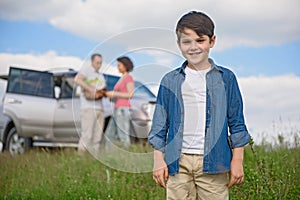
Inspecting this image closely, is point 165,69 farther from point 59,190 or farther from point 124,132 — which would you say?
point 124,132

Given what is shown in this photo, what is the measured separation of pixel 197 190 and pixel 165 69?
31.1 inches

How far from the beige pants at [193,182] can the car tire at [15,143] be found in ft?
27.4

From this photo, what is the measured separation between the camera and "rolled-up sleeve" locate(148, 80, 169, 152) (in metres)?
2.90

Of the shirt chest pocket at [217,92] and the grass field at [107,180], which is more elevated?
the shirt chest pocket at [217,92]

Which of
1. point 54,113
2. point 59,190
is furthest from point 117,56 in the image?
point 54,113

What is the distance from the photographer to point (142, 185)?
543cm

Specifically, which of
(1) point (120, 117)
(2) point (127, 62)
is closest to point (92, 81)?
(1) point (120, 117)

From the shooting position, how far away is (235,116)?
2912mm

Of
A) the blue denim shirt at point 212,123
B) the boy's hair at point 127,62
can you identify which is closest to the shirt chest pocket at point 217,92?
the blue denim shirt at point 212,123

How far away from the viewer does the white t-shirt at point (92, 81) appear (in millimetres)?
5437

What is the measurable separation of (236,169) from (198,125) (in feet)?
1.09

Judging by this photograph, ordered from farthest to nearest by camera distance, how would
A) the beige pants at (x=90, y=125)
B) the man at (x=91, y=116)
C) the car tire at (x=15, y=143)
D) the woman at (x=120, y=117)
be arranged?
the car tire at (x=15, y=143) < the beige pants at (x=90, y=125) < the man at (x=91, y=116) < the woman at (x=120, y=117)

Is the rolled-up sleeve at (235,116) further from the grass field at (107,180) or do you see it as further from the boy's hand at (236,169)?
the grass field at (107,180)

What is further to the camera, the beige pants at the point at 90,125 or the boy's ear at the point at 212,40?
the beige pants at the point at 90,125
